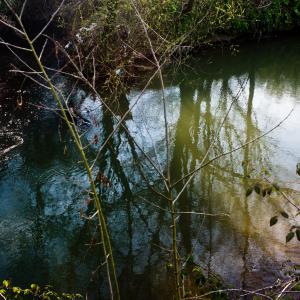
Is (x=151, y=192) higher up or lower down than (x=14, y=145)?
lower down

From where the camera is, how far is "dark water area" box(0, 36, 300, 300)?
185 inches

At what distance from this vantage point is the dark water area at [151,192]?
4.69 m

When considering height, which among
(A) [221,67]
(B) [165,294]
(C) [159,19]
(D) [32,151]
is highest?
(C) [159,19]

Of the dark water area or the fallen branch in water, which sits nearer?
the dark water area

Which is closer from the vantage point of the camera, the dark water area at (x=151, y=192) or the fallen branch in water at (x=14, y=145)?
the dark water area at (x=151, y=192)

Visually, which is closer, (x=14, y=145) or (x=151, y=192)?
(x=151, y=192)

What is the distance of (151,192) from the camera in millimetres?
6125

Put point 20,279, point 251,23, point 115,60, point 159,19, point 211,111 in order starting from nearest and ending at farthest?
point 20,279
point 211,111
point 115,60
point 159,19
point 251,23

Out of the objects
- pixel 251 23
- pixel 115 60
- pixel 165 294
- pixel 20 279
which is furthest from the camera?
pixel 251 23

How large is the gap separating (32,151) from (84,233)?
2.46 meters

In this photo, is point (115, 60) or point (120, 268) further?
point (115, 60)

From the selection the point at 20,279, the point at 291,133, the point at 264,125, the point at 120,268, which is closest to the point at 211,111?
the point at 264,125

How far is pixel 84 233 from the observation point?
5.37m

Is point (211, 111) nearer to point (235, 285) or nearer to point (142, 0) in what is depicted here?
point (142, 0)
